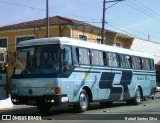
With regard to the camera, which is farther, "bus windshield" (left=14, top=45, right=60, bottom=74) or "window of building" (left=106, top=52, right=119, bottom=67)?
"window of building" (left=106, top=52, right=119, bottom=67)

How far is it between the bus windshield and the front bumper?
978 millimetres

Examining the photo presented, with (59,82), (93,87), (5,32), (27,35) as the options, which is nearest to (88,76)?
(93,87)

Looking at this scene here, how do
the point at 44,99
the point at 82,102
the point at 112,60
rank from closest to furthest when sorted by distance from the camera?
the point at 44,99 → the point at 82,102 → the point at 112,60

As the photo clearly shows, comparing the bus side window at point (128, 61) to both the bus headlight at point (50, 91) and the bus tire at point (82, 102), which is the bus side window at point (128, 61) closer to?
the bus tire at point (82, 102)

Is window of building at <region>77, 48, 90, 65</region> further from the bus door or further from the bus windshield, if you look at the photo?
the bus door

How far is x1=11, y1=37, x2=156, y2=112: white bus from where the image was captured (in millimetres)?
15250

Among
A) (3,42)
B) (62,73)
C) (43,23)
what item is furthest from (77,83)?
(3,42)

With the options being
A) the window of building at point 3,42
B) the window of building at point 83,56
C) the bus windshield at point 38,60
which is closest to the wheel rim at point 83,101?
the window of building at point 83,56

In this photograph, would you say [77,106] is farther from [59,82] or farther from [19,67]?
[19,67]

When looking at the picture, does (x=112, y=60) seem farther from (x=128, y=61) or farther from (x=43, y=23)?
(x=43, y=23)

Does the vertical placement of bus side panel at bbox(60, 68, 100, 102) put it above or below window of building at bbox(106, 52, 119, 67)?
below

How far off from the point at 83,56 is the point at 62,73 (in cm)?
205

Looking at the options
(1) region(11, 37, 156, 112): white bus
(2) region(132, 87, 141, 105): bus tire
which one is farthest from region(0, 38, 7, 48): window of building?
(1) region(11, 37, 156, 112): white bus

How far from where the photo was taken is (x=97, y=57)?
18.4 metres
